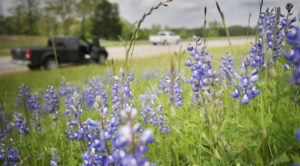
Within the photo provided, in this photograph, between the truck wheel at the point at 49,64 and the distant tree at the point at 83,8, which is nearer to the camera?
the truck wheel at the point at 49,64

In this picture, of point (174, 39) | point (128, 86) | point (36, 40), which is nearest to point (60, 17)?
point (36, 40)

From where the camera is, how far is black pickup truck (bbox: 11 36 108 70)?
34.0ft

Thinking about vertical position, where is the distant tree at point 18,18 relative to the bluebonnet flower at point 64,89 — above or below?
above

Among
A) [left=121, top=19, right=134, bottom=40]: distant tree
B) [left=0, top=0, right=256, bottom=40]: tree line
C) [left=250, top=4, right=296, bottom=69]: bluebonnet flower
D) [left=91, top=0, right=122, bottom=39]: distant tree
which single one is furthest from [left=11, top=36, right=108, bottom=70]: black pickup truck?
[left=91, top=0, right=122, bottom=39]: distant tree

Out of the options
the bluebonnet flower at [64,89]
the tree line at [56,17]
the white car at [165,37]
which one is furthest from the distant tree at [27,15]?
the bluebonnet flower at [64,89]

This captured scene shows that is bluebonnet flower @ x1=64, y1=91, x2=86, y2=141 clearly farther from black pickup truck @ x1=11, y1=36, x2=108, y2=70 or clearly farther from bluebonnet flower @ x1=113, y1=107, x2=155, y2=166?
black pickup truck @ x1=11, y1=36, x2=108, y2=70

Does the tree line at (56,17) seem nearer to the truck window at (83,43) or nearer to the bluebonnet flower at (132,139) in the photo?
A: the truck window at (83,43)

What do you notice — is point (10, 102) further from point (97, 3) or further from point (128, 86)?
point (97, 3)

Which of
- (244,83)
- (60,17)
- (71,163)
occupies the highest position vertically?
(60,17)

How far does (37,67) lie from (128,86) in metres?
11.2

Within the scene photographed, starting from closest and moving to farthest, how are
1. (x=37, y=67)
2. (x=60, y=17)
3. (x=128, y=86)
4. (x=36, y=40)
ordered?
(x=128, y=86) < (x=37, y=67) < (x=36, y=40) < (x=60, y=17)

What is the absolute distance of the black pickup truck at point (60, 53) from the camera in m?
10.4

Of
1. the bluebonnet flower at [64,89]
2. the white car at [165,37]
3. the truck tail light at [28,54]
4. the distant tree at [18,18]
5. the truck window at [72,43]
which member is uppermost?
the distant tree at [18,18]

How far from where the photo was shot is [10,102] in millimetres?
6516
